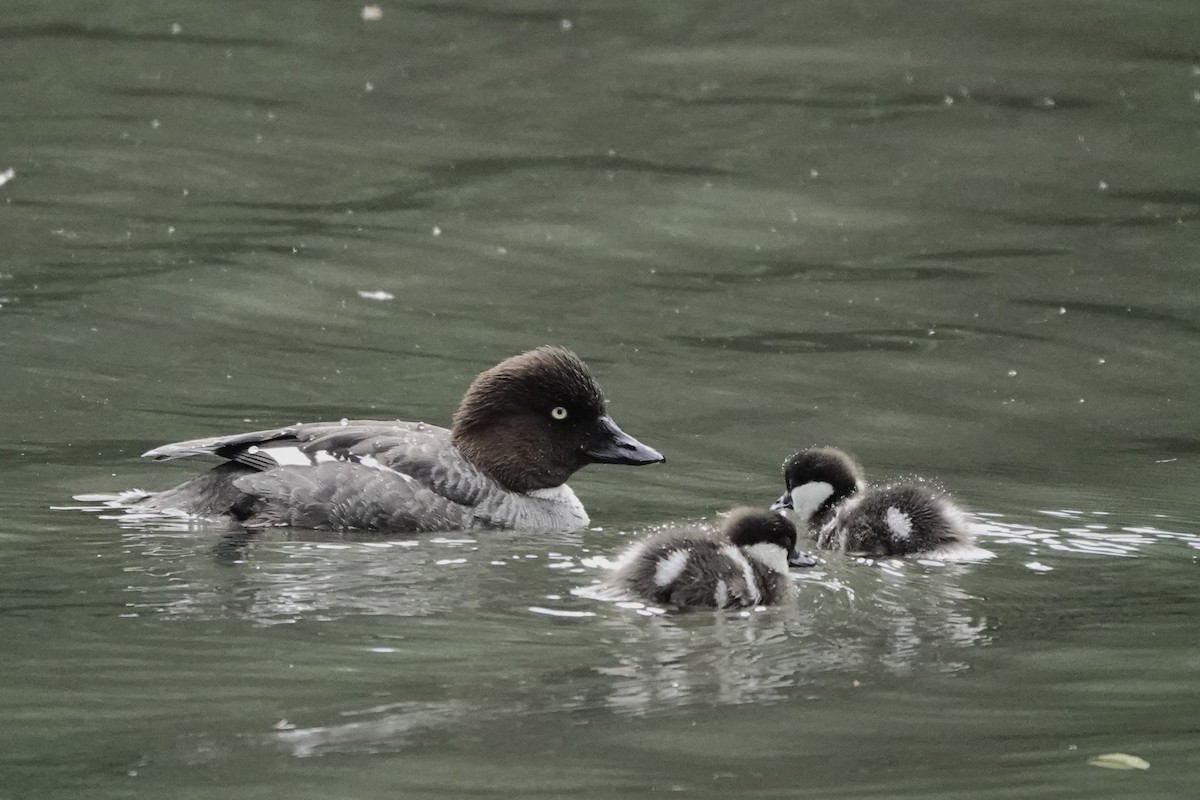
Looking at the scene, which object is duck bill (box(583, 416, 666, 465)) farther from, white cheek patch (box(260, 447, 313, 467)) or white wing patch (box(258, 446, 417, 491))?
white cheek patch (box(260, 447, 313, 467))

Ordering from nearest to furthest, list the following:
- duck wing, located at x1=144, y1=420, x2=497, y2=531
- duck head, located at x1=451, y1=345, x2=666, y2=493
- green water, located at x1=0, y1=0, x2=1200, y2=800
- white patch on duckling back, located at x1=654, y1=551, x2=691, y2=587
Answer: green water, located at x1=0, y1=0, x2=1200, y2=800
white patch on duckling back, located at x1=654, y1=551, x2=691, y2=587
duck wing, located at x1=144, y1=420, x2=497, y2=531
duck head, located at x1=451, y1=345, x2=666, y2=493

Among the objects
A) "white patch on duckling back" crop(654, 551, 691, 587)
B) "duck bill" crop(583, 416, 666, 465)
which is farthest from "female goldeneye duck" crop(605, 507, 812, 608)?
"duck bill" crop(583, 416, 666, 465)

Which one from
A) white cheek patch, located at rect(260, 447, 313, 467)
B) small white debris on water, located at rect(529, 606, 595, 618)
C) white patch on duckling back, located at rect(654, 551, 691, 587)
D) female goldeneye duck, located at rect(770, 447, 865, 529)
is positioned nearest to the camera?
small white debris on water, located at rect(529, 606, 595, 618)

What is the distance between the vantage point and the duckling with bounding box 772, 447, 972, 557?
Result: 862 cm

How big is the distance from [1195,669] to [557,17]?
503 inches

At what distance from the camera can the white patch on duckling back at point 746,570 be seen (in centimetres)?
776

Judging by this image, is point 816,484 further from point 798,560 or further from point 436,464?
point 436,464

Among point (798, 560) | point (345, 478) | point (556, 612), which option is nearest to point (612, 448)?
point (345, 478)

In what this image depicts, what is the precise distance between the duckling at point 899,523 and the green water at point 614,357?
307 mm

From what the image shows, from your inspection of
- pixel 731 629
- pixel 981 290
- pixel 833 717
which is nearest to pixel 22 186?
pixel 981 290

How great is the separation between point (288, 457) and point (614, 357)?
3774 millimetres

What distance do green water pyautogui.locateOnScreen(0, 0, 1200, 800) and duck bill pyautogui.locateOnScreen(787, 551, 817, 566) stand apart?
181 mm

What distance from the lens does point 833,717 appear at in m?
6.26

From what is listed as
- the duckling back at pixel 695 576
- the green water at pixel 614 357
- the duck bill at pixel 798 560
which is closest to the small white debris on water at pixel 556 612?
the green water at pixel 614 357
